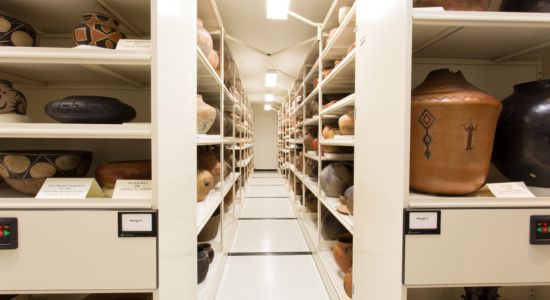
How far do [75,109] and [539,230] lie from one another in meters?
1.58

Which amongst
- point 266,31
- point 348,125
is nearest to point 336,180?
point 348,125

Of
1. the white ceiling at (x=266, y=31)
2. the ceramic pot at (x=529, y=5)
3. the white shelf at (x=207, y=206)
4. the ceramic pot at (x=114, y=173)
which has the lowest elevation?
the white shelf at (x=207, y=206)

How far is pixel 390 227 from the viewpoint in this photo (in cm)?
94

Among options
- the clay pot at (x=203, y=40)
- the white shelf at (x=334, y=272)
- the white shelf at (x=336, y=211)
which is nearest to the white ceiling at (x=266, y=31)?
the clay pot at (x=203, y=40)

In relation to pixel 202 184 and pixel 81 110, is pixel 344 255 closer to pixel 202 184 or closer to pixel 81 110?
pixel 202 184

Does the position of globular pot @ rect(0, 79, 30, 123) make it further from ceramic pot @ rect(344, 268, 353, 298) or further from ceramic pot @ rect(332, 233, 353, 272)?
ceramic pot @ rect(332, 233, 353, 272)

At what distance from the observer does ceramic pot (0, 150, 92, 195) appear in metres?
1.02

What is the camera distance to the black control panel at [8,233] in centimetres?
83

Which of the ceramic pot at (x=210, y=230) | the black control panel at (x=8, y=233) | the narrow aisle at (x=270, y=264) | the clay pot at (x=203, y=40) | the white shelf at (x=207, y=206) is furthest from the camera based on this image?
the ceramic pot at (x=210, y=230)

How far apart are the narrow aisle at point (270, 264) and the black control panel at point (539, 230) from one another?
1.32m

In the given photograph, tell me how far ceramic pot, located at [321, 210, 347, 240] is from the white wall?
805cm

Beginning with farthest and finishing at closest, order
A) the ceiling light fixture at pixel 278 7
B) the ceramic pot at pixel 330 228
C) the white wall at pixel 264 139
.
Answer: the white wall at pixel 264 139 → the ceramic pot at pixel 330 228 → the ceiling light fixture at pixel 278 7

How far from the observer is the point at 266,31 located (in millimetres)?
3633

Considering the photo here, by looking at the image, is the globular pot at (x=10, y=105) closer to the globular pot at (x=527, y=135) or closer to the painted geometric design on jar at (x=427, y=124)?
the painted geometric design on jar at (x=427, y=124)
